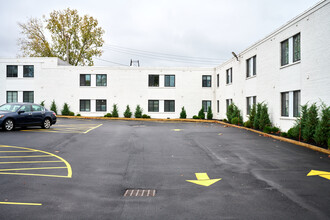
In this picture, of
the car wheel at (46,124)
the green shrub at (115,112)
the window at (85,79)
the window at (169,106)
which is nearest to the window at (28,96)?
the window at (85,79)

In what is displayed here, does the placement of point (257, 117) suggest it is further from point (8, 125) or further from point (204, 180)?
point (8, 125)

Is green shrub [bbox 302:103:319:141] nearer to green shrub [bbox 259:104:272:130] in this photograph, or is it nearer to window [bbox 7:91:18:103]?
green shrub [bbox 259:104:272:130]

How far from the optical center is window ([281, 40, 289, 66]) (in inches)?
680

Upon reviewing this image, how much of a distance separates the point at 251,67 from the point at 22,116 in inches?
679

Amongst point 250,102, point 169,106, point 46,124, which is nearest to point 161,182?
point 46,124

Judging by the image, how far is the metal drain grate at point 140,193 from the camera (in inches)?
242

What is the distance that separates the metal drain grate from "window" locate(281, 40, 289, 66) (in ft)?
46.5

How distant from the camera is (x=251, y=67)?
75.2 feet

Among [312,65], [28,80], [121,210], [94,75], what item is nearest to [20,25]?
[28,80]

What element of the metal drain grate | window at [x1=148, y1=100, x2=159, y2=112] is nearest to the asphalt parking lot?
the metal drain grate

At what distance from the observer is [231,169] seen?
866cm

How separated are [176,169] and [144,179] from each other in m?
1.46

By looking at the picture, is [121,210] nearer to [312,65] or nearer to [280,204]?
[280,204]

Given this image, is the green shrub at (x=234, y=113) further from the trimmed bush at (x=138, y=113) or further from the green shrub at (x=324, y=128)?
the trimmed bush at (x=138, y=113)
